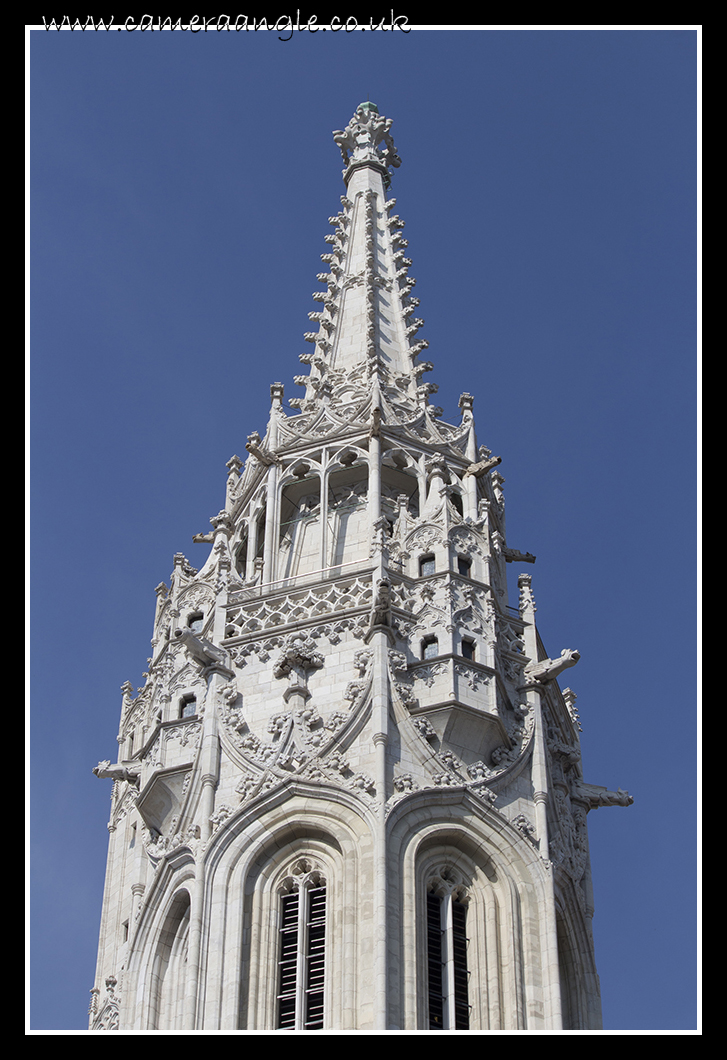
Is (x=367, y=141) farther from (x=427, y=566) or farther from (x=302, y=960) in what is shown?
(x=302, y=960)

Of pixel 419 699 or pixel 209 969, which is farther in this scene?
pixel 419 699

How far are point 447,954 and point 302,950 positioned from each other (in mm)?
2904

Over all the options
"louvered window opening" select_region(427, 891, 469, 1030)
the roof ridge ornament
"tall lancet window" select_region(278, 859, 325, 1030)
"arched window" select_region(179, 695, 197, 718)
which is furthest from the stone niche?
the roof ridge ornament

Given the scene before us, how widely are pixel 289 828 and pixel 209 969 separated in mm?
3564

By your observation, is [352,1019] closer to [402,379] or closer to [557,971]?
[557,971]

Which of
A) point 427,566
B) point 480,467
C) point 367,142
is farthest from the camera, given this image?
point 367,142

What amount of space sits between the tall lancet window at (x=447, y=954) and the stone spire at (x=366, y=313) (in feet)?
50.8

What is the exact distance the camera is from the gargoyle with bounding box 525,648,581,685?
4159cm

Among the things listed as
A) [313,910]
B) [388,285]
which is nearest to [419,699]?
[313,910]

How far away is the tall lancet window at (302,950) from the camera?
35156 mm

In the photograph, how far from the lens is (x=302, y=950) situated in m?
36.2

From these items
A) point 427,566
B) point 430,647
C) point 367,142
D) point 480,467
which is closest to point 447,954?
point 430,647

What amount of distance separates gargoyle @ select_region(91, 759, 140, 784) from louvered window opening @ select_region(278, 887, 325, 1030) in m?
7.22
